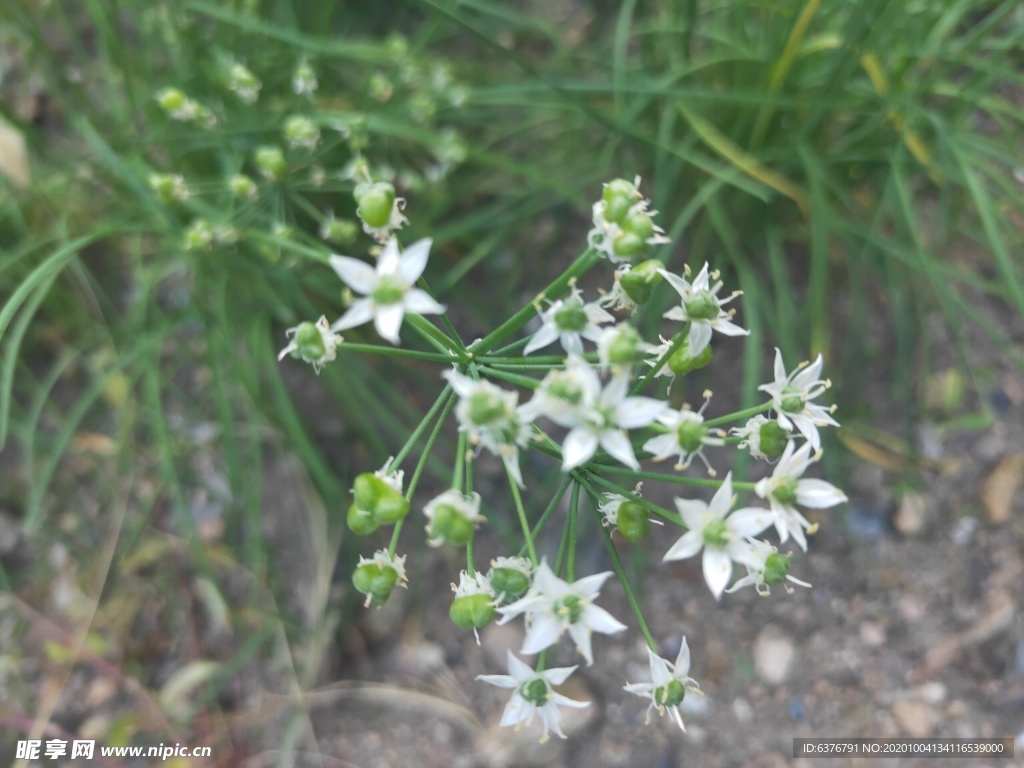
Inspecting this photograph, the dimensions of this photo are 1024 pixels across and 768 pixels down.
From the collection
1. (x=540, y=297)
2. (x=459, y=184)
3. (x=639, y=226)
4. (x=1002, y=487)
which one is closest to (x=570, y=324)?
(x=540, y=297)

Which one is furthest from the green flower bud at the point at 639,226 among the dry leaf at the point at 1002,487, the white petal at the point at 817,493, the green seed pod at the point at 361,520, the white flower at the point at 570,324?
the dry leaf at the point at 1002,487

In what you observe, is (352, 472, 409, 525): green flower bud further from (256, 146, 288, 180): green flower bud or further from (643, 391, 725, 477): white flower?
(256, 146, 288, 180): green flower bud

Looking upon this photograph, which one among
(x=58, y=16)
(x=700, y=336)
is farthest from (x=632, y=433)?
(x=58, y=16)

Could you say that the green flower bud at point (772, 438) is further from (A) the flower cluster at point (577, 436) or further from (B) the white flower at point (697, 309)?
(B) the white flower at point (697, 309)

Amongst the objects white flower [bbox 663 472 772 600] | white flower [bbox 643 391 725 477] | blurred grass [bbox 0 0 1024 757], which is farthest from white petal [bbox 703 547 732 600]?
blurred grass [bbox 0 0 1024 757]

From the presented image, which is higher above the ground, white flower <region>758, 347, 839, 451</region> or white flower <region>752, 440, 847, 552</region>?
white flower <region>758, 347, 839, 451</region>

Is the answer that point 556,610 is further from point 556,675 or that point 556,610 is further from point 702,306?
point 702,306
